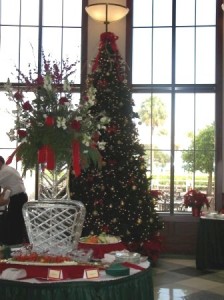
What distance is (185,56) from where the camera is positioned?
869 centimetres

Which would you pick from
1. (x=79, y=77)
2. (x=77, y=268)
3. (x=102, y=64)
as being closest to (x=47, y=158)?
(x=77, y=268)

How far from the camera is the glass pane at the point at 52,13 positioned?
8.90 meters

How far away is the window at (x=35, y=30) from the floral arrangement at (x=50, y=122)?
580 cm

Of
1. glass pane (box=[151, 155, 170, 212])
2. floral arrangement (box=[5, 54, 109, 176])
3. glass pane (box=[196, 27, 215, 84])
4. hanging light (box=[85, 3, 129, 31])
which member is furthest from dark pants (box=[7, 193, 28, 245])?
floral arrangement (box=[5, 54, 109, 176])

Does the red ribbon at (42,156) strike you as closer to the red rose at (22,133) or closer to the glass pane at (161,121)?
the red rose at (22,133)

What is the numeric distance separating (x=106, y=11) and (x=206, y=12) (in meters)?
1.90

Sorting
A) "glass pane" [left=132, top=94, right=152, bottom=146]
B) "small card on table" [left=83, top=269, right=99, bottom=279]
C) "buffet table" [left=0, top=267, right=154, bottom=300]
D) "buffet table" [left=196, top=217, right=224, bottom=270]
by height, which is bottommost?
"buffet table" [left=196, top=217, right=224, bottom=270]

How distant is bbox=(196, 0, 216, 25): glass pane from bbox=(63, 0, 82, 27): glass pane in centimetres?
199

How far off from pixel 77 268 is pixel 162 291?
314cm

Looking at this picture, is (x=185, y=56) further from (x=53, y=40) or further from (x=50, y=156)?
(x=50, y=156)

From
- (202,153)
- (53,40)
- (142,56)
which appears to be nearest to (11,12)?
(53,40)

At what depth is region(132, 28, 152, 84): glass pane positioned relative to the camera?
877cm

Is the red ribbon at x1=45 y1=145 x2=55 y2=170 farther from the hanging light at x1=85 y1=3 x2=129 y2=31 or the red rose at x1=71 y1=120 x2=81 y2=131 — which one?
the hanging light at x1=85 y1=3 x2=129 y2=31

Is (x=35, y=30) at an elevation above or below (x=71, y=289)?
above
